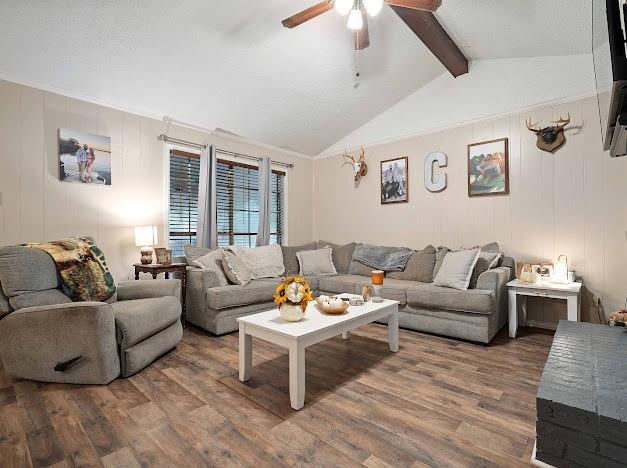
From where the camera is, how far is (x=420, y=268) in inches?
151

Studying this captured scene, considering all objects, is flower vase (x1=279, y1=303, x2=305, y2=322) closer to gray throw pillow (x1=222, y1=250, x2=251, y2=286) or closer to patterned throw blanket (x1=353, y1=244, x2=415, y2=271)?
gray throw pillow (x1=222, y1=250, x2=251, y2=286)

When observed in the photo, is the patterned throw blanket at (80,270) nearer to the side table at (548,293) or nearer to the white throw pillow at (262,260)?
the white throw pillow at (262,260)

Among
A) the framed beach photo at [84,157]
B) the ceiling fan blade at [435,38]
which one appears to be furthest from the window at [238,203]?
the ceiling fan blade at [435,38]

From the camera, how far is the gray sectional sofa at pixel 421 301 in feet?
9.55

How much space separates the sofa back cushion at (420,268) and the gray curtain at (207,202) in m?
2.31

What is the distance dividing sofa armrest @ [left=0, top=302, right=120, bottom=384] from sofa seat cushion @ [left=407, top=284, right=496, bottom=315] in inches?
105

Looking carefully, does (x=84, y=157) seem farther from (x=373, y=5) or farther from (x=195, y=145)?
(x=373, y=5)

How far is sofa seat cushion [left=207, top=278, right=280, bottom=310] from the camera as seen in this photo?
3076 mm

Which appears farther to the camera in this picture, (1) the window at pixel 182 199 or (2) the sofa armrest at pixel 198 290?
(1) the window at pixel 182 199

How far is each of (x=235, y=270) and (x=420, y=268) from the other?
2156mm

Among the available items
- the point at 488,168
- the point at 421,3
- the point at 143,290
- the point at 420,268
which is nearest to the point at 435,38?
the point at 421,3

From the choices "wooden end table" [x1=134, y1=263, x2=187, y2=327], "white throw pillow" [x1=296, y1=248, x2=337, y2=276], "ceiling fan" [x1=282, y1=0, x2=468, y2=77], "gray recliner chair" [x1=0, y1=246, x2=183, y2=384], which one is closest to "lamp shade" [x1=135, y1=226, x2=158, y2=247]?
"wooden end table" [x1=134, y1=263, x2=187, y2=327]

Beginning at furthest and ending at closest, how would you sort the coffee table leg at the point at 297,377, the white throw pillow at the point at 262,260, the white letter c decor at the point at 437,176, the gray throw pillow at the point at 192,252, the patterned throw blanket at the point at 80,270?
the white letter c decor at the point at 437,176 < the white throw pillow at the point at 262,260 < the gray throw pillow at the point at 192,252 < the patterned throw blanket at the point at 80,270 < the coffee table leg at the point at 297,377

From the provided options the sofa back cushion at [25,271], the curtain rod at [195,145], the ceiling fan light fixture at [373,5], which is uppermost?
the ceiling fan light fixture at [373,5]
